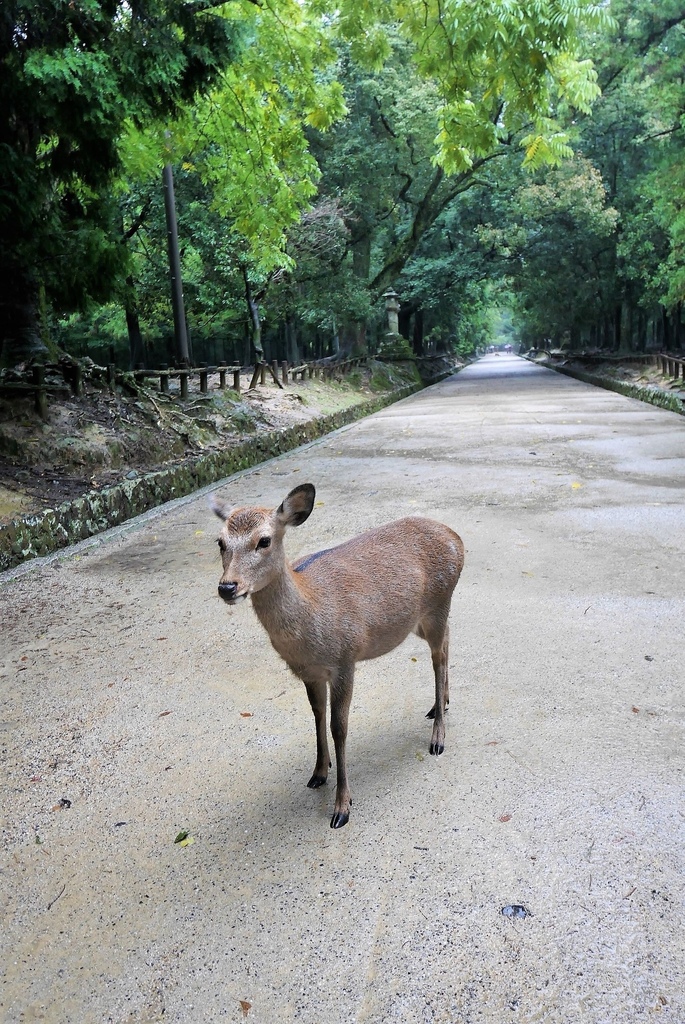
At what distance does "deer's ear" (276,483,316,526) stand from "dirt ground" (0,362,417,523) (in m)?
4.67

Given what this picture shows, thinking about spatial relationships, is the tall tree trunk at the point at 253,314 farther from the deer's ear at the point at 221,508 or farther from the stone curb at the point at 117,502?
the deer's ear at the point at 221,508

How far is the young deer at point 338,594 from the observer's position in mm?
2584

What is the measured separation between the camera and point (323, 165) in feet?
82.9

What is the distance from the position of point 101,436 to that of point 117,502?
168cm

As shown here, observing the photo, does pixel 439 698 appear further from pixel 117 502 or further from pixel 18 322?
pixel 18 322

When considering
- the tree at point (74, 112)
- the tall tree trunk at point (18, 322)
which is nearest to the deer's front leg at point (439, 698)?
the tree at point (74, 112)

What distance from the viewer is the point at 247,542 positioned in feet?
8.30

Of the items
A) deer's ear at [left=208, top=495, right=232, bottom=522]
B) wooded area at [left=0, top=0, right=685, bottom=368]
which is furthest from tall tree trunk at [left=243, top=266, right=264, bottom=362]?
deer's ear at [left=208, top=495, right=232, bottom=522]

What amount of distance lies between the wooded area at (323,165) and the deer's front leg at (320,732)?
5398 millimetres

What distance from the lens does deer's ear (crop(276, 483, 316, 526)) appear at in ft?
8.66

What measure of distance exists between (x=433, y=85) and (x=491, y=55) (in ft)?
66.0

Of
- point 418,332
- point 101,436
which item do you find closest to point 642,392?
point 101,436

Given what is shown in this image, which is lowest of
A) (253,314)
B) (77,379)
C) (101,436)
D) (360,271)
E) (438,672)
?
(438,672)

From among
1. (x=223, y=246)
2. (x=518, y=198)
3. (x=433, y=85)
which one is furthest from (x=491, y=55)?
(x=518, y=198)
